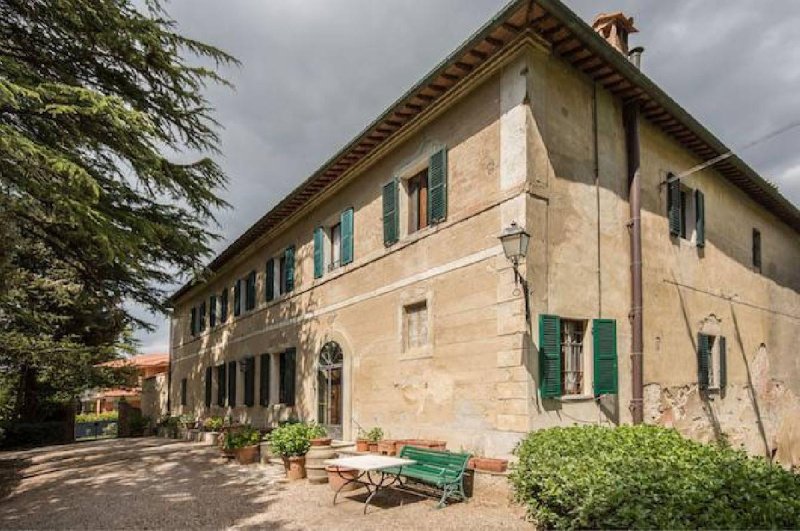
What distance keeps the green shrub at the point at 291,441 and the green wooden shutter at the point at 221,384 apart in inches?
404

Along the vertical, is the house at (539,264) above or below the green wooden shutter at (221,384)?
above

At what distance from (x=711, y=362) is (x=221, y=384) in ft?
49.9

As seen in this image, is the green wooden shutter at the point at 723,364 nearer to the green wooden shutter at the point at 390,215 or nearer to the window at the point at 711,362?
the window at the point at 711,362

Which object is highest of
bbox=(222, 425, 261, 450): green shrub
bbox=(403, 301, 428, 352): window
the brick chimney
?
the brick chimney

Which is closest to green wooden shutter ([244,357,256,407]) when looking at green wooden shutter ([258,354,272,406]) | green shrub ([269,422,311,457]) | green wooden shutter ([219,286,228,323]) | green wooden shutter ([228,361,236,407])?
green wooden shutter ([258,354,272,406])

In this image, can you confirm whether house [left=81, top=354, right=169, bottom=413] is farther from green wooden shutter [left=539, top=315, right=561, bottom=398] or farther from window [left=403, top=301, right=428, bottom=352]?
green wooden shutter [left=539, top=315, right=561, bottom=398]

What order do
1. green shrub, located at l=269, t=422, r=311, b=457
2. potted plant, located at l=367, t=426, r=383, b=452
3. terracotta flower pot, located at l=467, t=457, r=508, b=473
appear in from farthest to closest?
potted plant, located at l=367, t=426, r=383, b=452, green shrub, located at l=269, t=422, r=311, b=457, terracotta flower pot, located at l=467, t=457, r=508, b=473

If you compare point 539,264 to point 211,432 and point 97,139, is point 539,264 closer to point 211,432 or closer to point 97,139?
point 97,139

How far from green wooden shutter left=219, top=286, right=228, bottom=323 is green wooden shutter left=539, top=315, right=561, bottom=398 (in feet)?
48.7

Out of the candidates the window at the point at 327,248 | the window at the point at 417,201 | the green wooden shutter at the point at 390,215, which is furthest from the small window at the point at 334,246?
the window at the point at 417,201

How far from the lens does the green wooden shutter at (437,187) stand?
30.3 feet

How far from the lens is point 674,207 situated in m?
10.2

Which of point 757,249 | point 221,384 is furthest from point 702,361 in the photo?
point 221,384

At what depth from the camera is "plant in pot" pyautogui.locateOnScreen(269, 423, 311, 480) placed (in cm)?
934
